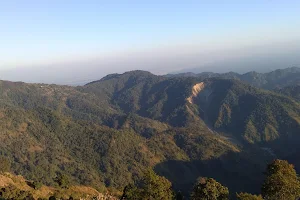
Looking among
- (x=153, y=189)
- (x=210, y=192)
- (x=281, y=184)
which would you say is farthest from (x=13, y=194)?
(x=281, y=184)

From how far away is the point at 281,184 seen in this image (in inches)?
1823

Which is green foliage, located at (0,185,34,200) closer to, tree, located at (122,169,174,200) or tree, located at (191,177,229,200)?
tree, located at (122,169,174,200)

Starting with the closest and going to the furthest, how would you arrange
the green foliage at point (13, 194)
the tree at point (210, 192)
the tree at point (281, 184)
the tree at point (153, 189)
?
the tree at point (281, 184) < the green foliage at point (13, 194) < the tree at point (210, 192) < the tree at point (153, 189)

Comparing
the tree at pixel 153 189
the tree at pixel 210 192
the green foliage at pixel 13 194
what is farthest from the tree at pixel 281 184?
the green foliage at pixel 13 194

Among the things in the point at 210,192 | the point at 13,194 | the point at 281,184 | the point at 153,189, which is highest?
the point at 13,194

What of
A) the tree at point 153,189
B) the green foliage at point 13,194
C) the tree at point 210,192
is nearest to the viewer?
the green foliage at point 13,194

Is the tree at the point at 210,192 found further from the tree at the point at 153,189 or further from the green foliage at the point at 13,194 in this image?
the green foliage at the point at 13,194

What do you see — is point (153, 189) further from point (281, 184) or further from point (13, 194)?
point (13, 194)

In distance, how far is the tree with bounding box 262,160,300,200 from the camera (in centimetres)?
4631

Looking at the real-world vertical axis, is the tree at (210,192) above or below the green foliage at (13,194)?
below

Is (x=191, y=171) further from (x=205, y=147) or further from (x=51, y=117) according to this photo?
(x=51, y=117)

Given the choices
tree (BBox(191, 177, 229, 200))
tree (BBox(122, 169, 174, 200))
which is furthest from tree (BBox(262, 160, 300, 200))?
tree (BBox(122, 169, 174, 200))

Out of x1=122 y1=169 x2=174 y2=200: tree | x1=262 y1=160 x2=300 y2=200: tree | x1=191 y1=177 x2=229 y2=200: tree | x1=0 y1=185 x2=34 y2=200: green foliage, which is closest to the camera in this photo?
x1=262 y1=160 x2=300 y2=200: tree

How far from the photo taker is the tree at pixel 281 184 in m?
46.3
